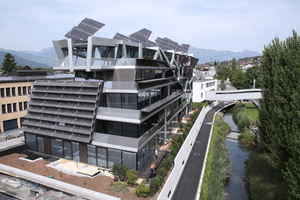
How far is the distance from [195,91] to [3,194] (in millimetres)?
48118

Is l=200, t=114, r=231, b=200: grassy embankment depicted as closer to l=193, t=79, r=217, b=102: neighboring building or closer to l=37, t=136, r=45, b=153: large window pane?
l=37, t=136, r=45, b=153: large window pane

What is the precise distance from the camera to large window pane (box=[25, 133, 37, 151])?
86.7ft

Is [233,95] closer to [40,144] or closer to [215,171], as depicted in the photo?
[215,171]

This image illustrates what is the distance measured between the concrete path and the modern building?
Result: 4.55 metres

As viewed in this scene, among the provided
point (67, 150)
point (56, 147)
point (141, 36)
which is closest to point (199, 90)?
point (141, 36)

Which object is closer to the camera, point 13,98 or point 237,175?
point 237,175

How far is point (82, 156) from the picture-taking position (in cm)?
2317

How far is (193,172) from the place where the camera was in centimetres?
2245

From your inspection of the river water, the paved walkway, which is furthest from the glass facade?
the river water

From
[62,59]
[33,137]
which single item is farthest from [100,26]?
[33,137]

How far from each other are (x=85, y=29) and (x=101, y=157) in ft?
47.2

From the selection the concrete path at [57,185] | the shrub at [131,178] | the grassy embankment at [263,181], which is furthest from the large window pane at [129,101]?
the grassy embankment at [263,181]

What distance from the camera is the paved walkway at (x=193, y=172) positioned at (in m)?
18.6

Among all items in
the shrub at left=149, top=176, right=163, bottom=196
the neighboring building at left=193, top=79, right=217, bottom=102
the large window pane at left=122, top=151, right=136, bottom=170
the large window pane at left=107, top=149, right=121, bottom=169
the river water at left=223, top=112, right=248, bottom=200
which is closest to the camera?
the shrub at left=149, top=176, right=163, bottom=196
